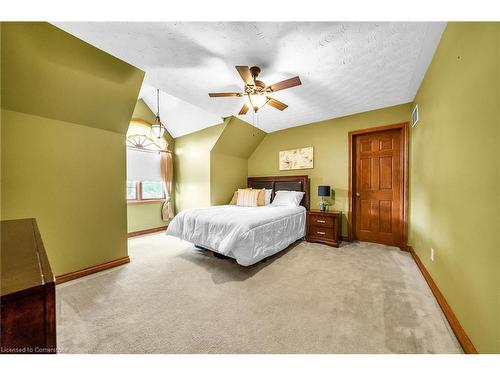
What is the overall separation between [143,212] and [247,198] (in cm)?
250

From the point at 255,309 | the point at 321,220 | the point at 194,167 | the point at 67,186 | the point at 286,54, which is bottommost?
the point at 255,309

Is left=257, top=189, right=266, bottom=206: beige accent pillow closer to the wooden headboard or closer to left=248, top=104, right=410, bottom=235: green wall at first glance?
the wooden headboard

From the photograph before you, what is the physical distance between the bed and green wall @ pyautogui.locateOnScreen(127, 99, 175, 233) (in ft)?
5.60

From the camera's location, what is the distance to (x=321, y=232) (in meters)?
Result: 3.43

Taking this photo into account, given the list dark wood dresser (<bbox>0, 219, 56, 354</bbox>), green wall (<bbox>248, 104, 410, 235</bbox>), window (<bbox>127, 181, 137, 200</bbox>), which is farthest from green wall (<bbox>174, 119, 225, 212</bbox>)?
dark wood dresser (<bbox>0, 219, 56, 354</bbox>)

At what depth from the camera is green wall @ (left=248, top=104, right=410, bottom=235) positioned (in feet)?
10.8

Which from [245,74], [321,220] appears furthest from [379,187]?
[245,74]

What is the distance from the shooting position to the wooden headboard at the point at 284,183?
13.1 ft

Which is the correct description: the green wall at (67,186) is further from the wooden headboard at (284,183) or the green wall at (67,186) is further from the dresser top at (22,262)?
the wooden headboard at (284,183)

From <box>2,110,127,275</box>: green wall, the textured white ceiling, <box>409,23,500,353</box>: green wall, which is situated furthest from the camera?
<box>2,110,127,275</box>: green wall

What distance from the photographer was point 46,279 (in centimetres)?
59

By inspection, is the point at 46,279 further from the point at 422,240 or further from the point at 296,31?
the point at 422,240

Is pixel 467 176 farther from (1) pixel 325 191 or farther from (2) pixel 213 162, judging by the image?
(2) pixel 213 162
